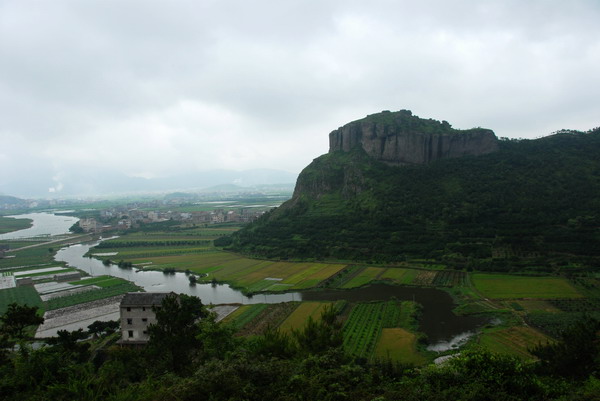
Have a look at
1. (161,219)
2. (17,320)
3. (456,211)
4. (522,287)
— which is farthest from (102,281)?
(161,219)

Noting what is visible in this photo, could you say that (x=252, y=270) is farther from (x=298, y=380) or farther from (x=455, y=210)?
(x=298, y=380)

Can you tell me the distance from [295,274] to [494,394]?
4632 centimetres

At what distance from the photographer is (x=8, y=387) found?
1185 cm

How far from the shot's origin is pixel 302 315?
36.8m

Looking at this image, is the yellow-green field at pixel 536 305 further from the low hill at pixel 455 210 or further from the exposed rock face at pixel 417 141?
the exposed rock face at pixel 417 141

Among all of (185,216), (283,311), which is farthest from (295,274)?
Result: (185,216)

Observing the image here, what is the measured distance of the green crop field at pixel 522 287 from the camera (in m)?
40.0

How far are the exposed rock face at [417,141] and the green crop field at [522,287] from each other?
5888cm

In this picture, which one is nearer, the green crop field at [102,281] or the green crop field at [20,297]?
the green crop field at [20,297]

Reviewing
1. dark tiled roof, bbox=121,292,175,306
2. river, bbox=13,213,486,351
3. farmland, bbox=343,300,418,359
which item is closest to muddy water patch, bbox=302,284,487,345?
river, bbox=13,213,486,351

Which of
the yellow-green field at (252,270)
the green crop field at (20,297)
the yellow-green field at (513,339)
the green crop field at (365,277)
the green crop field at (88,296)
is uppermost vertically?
the yellow-green field at (513,339)

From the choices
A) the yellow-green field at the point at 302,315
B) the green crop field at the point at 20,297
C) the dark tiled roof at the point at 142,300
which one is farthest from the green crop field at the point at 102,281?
the yellow-green field at the point at 302,315

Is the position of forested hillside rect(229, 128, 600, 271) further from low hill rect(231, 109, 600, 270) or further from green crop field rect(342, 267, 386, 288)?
green crop field rect(342, 267, 386, 288)

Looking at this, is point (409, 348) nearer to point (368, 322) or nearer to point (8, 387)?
point (368, 322)
